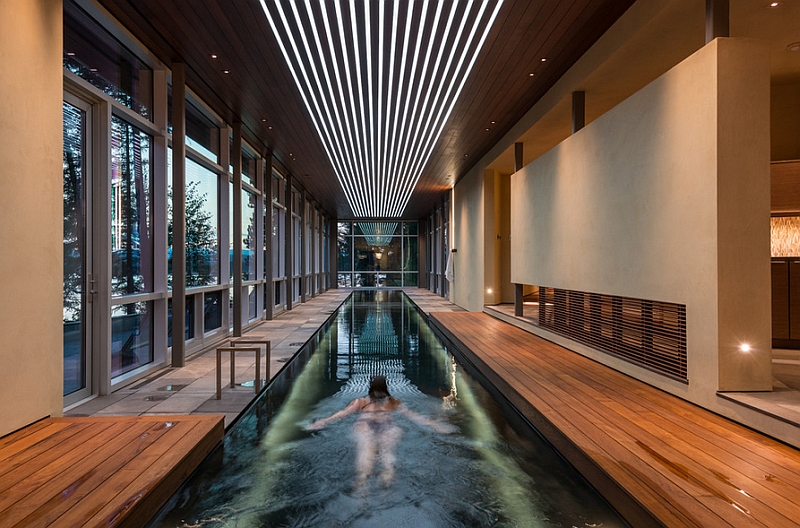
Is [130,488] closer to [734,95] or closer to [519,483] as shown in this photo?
[519,483]

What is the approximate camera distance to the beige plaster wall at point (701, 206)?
3725 millimetres

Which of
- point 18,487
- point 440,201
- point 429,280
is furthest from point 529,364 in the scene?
point 429,280

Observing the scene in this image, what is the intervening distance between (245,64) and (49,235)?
10.2 feet

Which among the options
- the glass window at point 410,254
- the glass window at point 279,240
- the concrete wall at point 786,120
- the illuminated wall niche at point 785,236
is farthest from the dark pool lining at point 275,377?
the glass window at point 410,254

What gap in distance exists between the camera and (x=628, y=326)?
206 inches

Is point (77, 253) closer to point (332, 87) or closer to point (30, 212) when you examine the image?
point (30, 212)

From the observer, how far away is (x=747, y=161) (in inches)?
147

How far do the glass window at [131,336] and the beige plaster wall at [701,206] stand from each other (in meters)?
5.08

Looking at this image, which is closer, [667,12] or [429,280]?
[667,12]

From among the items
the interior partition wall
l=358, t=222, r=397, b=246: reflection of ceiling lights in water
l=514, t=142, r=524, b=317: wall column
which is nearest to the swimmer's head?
the interior partition wall

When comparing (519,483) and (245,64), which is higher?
(245,64)

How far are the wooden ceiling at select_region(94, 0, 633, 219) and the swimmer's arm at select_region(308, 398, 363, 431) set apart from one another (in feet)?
12.1

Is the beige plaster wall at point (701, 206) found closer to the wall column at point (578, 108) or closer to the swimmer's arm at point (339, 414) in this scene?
the wall column at point (578, 108)

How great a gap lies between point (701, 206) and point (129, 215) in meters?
5.31
